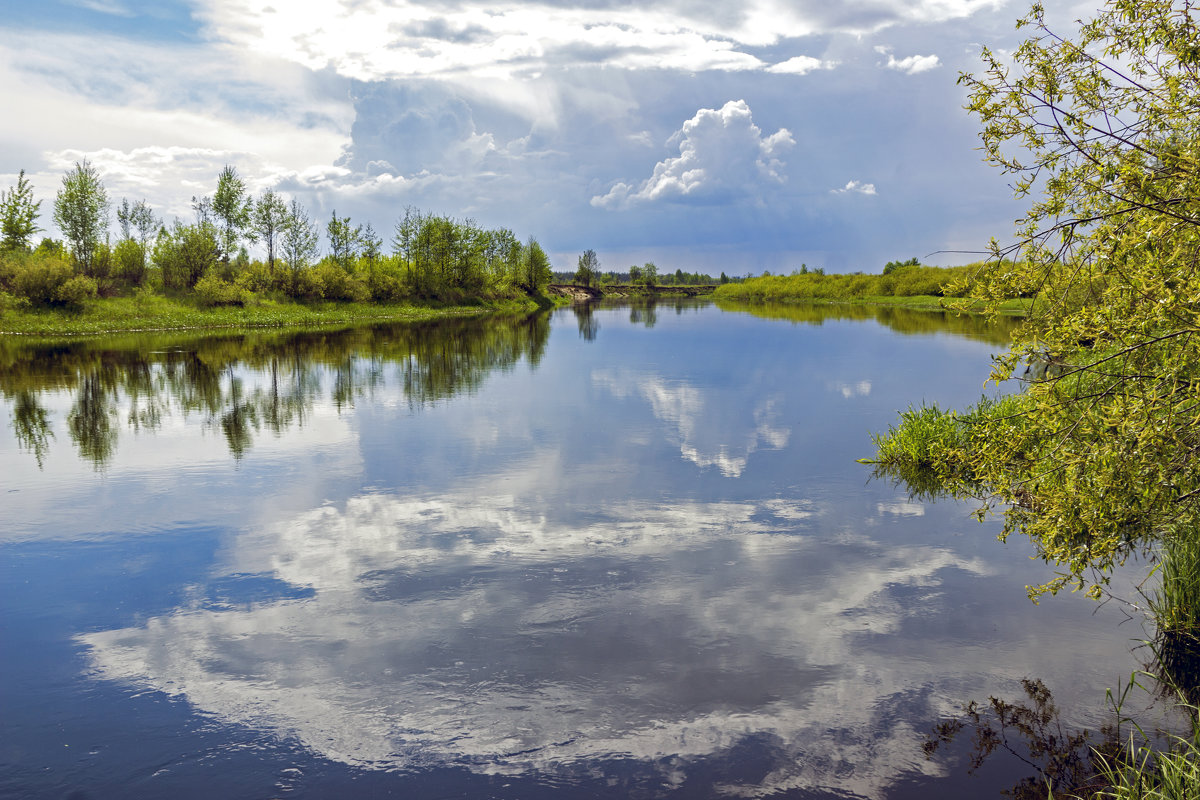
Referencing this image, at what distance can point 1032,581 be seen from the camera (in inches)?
448

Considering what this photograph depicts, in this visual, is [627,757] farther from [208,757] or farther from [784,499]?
[784,499]

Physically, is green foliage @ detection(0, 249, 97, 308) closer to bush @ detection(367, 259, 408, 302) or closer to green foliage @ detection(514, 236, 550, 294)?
bush @ detection(367, 259, 408, 302)

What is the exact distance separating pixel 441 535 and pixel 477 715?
5.38 m

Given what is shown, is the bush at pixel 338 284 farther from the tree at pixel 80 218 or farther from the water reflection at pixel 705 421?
the water reflection at pixel 705 421

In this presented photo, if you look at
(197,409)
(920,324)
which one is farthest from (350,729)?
(920,324)

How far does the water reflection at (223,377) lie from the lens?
22172mm

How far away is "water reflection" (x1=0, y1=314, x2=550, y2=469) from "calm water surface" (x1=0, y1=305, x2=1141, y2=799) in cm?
76

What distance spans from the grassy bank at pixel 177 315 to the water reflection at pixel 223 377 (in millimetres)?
7202

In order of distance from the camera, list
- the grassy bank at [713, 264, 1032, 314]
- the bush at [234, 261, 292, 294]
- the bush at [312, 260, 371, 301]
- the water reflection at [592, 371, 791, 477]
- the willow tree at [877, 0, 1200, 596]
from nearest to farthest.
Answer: the willow tree at [877, 0, 1200, 596] → the water reflection at [592, 371, 791, 477] → the bush at [234, 261, 292, 294] → the bush at [312, 260, 371, 301] → the grassy bank at [713, 264, 1032, 314]

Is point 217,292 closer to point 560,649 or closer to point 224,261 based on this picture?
point 224,261

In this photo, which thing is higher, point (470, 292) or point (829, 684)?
point (470, 292)

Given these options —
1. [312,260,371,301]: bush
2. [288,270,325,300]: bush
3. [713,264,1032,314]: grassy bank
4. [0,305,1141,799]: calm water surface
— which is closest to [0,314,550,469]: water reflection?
[0,305,1141,799]: calm water surface

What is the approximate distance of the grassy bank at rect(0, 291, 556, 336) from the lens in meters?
55.6

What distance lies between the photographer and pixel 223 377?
32281 millimetres
